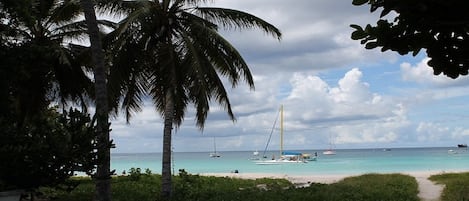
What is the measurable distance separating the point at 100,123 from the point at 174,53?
6668 mm

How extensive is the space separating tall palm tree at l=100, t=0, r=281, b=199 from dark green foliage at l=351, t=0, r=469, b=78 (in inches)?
452

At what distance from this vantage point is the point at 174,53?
1529 centimetres

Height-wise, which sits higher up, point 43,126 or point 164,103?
point 164,103

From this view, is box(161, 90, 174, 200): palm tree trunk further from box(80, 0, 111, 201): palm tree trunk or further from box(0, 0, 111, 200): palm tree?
box(80, 0, 111, 201): palm tree trunk

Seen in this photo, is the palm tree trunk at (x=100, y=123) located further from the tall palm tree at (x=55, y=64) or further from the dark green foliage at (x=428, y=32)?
the dark green foliage at (x=428, y=32)

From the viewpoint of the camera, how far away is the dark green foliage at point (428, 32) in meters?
3.04

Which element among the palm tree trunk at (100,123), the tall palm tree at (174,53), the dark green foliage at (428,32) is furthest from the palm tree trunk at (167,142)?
the dark green foliage at (428,32)

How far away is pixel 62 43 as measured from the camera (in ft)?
59.3

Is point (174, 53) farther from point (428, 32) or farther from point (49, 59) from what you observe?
point (428, 32)

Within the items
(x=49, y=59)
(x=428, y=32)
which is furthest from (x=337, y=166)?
(x=428, y=32)

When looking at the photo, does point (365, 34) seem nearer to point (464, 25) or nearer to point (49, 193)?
point (464, 25)

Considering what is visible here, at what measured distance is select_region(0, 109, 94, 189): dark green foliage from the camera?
823 centimetres

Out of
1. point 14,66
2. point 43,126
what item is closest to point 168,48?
point 14,66

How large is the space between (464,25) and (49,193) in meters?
14.3
